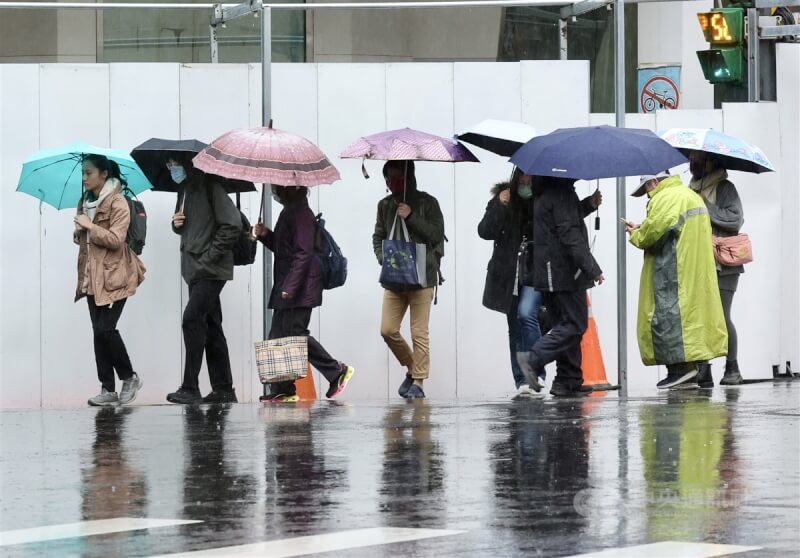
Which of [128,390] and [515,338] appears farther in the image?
[515,338]

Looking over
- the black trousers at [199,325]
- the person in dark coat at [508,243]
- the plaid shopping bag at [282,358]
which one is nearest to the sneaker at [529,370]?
the person in dark coat at [508,243]

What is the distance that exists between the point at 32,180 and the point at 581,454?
570cm

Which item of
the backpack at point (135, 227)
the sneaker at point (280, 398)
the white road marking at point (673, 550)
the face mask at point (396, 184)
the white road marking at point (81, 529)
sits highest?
the face mask at point (396, 184)

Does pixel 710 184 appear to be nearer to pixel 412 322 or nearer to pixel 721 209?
pixel 721 209

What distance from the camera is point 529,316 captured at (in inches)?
517

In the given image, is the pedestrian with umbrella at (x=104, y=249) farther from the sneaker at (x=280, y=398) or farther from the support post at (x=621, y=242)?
the support post at (x=621, y=242)

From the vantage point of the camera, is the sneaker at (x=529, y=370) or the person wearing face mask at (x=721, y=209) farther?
the person wearing face mask at (x=721, y=209)

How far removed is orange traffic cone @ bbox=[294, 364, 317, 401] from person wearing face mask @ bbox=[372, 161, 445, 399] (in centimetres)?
74

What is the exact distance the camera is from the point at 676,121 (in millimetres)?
14297

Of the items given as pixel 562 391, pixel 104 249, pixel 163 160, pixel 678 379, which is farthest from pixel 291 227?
pixel 678 379

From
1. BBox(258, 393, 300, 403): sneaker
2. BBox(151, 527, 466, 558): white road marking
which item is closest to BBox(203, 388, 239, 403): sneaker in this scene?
BBox(258, 393, 300, 403): sneaker

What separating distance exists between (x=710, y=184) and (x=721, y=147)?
549 mm

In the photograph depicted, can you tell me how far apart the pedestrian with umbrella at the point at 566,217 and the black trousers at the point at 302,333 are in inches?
56.6

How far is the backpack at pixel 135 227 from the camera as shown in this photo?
12.9 meters
